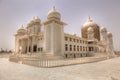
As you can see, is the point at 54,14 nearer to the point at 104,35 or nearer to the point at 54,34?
the point at 54,34

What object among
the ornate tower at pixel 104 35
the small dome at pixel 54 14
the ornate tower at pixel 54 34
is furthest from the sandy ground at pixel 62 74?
the ornate tower at pixel 104 35

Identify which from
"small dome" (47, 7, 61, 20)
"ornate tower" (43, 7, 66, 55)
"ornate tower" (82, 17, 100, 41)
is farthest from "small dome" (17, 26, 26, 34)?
"ornate tower" (82, 17, 100, 41)

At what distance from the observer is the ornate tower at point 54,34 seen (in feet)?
66.3

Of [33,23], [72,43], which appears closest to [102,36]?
[72,43]

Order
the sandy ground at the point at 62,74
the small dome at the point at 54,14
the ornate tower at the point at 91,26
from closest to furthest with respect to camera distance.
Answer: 1. the sandy ground at the point at 62,74
2. the small dome at the point at 54,14
3. the ornate tower at the point at 91,26

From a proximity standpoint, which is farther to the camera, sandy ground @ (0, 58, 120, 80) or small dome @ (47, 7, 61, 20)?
small dome @ (47, 7, 61, 20)

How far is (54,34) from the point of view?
20656 millimetres

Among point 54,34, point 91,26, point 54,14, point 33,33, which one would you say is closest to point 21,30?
point 33,33

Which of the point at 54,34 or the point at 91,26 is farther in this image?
the point at 91,26

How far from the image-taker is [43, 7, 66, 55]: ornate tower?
66.3ft

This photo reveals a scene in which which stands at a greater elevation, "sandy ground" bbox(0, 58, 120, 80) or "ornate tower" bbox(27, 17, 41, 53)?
"ornate tower" bbox(27, 17, 41, 53)

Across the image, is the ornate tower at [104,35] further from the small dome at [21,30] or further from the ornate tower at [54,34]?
the small dome at [21,30]

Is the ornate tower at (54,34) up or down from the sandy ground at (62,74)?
up

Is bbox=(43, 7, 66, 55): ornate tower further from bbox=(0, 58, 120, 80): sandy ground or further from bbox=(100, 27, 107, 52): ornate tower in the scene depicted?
bbox=(100, 27, 107, 52): ornate tower
